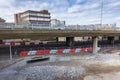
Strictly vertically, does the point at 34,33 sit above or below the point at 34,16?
below

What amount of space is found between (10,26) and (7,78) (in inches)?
362

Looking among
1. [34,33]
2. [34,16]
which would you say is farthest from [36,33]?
[34,16]

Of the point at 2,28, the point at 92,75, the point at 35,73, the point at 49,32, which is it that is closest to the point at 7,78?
the point at 35,73

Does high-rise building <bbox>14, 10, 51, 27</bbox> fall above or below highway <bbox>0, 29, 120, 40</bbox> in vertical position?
above

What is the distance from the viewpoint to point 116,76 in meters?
18.2

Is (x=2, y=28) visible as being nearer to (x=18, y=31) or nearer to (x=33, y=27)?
(x=18, y=31)

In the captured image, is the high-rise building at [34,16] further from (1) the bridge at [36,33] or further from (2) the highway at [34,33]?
(2) the highway at [34,33]

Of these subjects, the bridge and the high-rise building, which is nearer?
the bridge

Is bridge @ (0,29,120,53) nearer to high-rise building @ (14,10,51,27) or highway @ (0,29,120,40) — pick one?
highway @ (0,29,120,40)

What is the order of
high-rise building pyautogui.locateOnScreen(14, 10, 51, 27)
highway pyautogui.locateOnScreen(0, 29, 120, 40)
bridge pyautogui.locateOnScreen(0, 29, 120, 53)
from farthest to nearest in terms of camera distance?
high-rise building pyautogui.locateOnScreen(14, 10, 51, 27) → highway pyautogui.locateOnScreen(0, 29, 120, 40) → bridge pyautogui.locateOnScreen(0, 29, 120, 53)

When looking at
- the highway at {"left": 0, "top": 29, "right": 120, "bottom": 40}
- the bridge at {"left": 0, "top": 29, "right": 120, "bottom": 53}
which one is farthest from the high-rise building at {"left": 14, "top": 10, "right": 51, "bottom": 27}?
the highway at {"left": 0, "top": 29, "right": 120, "bottom": 40}

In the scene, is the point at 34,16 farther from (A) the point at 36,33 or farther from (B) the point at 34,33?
(B) the point at 34,33

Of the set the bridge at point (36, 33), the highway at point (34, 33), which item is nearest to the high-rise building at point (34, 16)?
the bridge at point (36, 33)

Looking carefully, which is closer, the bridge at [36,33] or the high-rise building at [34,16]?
the bridge at [36,33]
